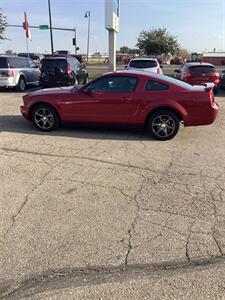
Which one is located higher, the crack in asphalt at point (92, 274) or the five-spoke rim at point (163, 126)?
the five-spoke rim at point (163, 126)

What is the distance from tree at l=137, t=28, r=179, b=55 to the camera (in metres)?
58.4

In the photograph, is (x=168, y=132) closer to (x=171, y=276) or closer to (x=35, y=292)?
(x=171, y=276)

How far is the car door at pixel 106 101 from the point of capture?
7.48 metres

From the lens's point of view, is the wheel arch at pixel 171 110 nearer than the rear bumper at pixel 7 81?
Yes

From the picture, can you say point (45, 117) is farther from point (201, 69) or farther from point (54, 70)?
point (201, 69)

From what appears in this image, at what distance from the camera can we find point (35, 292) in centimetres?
279

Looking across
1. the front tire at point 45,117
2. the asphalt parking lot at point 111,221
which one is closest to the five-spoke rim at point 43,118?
the front tire at point 45,117

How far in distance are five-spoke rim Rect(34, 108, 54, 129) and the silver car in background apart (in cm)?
791

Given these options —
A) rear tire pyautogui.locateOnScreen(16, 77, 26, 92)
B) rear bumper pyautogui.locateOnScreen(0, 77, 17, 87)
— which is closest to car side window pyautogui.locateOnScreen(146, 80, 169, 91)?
rear bumper pyautogui.locateOnScreen(0, 77, 17, 87)

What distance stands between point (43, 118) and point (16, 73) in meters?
8.34

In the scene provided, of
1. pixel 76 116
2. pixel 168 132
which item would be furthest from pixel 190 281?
pixel 76 116

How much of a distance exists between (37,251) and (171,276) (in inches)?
52.2

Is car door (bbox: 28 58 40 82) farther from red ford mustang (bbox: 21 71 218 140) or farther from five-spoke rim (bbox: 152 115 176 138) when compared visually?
five-spoke rim (bbox: 152 115 176 138)

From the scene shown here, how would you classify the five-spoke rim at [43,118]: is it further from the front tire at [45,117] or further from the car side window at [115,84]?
the car side window at [115,84]
